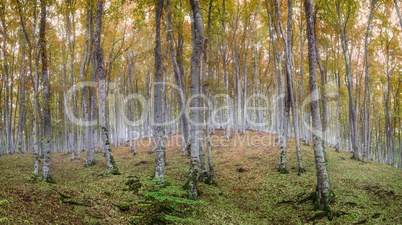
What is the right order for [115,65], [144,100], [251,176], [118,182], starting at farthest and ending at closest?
[144,100] < [115,65] < [251,176] < [118,182]

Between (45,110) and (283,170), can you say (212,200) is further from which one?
(45,110)

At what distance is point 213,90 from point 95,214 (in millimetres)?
8538

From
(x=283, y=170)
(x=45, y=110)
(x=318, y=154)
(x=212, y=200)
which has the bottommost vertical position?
(x=212, y=200)

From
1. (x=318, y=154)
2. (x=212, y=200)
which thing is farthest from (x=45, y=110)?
(x=318, y=154)

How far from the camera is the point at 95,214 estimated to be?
6.46 m

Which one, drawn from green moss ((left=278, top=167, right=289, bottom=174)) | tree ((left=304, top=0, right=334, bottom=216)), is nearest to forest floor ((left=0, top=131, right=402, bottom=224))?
green moss ((left=278, top=167, right=289, bottom=174))

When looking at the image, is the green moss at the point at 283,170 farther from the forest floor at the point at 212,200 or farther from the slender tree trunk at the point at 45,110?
the slender tree trunk at the point at 45,110

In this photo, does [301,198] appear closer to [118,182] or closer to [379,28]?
[118,182]

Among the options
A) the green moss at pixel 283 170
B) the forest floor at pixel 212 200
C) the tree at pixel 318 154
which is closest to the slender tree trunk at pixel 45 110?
the forest floor at pixel 212 200

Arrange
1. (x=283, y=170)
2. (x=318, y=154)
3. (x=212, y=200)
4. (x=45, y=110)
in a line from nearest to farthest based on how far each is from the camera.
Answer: (x=318, y=154) → (x=212, y=200) → (x=45, y=110) → (x=283, y=170)

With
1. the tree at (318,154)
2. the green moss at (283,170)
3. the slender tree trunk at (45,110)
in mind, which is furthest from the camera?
the green moss at (283,170)

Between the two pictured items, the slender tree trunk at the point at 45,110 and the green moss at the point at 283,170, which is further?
the green moss at the point at 283,170

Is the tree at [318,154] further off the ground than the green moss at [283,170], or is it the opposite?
the tree at [318,154]

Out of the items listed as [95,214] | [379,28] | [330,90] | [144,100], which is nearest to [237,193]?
[95,214]
